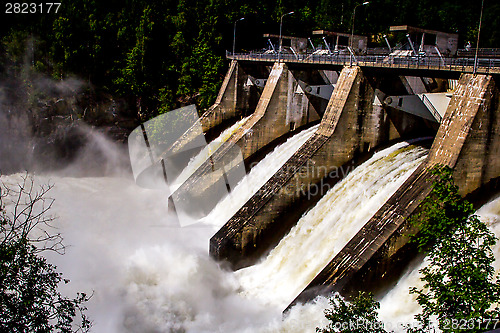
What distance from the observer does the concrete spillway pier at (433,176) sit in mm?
16203

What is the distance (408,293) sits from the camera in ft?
51.8

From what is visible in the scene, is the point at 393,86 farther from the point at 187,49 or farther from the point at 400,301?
the point at 187,49

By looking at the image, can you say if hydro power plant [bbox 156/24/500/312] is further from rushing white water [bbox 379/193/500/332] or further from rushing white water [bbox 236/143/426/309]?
rushing white water [bbox 379/193/500/332]

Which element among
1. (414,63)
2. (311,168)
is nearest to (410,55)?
(414,63)

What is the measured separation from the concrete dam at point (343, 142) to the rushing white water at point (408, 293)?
A: 0.61m

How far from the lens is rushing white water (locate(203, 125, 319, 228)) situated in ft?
86.7

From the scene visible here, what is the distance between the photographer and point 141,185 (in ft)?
111

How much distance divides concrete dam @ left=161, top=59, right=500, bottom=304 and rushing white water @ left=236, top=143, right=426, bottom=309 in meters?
0.39

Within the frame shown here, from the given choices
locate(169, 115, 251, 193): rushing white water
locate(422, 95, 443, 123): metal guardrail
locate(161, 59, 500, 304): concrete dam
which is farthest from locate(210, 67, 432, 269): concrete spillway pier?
locate(169, 115, 251, 193): rushing white water

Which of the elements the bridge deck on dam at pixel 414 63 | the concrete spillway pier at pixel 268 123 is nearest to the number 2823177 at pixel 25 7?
the concrete spillway pier at pixel 268 123

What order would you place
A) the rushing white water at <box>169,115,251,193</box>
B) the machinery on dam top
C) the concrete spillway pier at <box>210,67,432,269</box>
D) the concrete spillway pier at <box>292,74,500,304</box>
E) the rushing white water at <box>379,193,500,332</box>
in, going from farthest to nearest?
the rushing white water at <box>169,115,251,193</box> → the concrete spillway pier at <box>210,67,432,269</box> → the machinery on dam top → the concrete spillway pier at <box>292,74,500,304</box> → the rushing white water at <box>379,193,500,332</box>

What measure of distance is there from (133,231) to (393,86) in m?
15.0

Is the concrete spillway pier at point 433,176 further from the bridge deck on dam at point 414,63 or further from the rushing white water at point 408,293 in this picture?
the rushing white water at point 408,293

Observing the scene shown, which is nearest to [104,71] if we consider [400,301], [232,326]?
[232,326]
